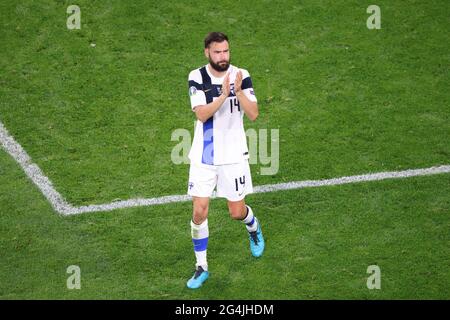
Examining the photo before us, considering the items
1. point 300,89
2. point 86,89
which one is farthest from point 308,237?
point 86,89

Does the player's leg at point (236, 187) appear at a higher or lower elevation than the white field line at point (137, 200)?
higher

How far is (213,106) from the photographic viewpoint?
815 centimetres

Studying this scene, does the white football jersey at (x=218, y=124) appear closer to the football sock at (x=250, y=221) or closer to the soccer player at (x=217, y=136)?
the soccer player at (x=217, y=136)

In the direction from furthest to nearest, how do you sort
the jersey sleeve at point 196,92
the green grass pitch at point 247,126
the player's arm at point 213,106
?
the green grass pitch at point 247,126 → the jersey sleeve at point 196,92 → the player's arm at point 213,106

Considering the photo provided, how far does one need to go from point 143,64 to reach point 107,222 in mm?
3319

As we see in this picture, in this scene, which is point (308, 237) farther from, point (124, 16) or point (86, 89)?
point (124, 16)

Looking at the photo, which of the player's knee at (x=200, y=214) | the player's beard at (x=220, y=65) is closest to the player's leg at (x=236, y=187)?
the player's knee at (x=200, y=214)

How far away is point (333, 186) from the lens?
10281mm

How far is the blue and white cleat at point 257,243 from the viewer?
9.21 m

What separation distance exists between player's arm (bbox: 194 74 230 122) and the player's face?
121 millimetres

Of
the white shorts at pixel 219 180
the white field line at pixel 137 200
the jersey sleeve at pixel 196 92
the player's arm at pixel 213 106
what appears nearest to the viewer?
the player's arm at pixel 213 106

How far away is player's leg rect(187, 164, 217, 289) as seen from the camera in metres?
8.58

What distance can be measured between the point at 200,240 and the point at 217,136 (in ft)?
3.57
